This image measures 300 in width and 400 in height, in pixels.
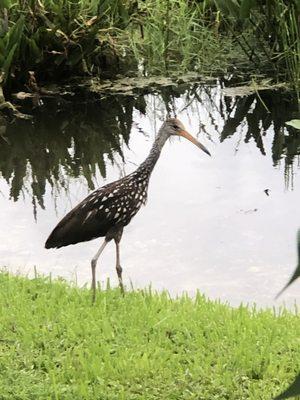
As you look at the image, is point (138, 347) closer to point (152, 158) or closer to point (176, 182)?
point (152, 158)

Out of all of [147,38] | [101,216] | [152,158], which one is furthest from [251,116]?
[101,216]

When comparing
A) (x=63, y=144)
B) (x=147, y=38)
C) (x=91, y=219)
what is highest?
(x=147, y=38)

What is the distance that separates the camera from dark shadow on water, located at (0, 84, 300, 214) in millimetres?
8070

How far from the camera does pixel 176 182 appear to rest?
25.1 ft

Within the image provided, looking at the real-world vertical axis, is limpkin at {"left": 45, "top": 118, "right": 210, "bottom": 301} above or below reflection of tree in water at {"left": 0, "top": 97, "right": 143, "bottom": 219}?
above

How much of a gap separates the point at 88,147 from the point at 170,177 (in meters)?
1.34

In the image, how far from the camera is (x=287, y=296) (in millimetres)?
5391

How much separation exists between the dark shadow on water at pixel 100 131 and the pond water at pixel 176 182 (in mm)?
12

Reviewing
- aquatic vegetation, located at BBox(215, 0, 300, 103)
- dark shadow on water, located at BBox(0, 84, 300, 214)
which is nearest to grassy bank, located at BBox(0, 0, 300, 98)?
aquatic vegetation, located at BBox(215, 0, 300, 103)

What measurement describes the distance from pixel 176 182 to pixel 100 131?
1943 millimetres

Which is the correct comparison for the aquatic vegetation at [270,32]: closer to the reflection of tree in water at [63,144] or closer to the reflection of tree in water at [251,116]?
the reflection of tree in water at [251,116]

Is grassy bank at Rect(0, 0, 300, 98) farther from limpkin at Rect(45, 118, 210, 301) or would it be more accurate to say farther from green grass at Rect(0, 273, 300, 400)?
green grass at Rect(0, 273, 300, 400)

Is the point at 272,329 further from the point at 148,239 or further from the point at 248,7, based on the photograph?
the point at 248,7

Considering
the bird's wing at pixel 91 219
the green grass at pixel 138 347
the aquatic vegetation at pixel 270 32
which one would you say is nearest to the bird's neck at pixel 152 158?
the bird's wing at pixel 91 219
